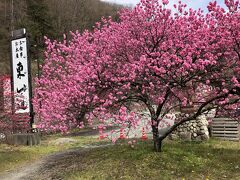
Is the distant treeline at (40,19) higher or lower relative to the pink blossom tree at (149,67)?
higher

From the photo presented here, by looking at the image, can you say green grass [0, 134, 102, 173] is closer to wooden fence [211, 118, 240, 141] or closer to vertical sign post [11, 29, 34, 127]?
vertical sign post [11, 29, 34, 127]

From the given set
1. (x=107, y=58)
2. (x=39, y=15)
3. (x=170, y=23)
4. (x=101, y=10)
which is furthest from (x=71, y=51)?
(x=101, y=10)

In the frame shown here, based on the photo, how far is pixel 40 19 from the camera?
108 ft

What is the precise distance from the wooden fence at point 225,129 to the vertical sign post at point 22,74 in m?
9.82

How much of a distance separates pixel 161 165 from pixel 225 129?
7.18m

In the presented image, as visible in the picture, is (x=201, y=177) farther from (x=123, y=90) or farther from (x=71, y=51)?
(x=71, y=51)

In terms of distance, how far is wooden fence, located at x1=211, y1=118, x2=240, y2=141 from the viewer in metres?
14.0

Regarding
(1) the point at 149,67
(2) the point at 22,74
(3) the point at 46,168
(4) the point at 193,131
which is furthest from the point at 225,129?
(2) the point at 22,74

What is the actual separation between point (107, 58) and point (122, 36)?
3.38 feet

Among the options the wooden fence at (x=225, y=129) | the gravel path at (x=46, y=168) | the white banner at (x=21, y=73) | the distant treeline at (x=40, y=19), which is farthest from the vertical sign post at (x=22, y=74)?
the distant treeline at (x=40, y=19)

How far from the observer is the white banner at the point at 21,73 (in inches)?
639

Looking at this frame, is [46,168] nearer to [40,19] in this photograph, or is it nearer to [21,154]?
[21,154]

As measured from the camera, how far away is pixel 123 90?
27.3ft

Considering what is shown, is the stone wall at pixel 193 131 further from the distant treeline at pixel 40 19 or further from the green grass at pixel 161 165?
the distant treeline at pixel 40 19
